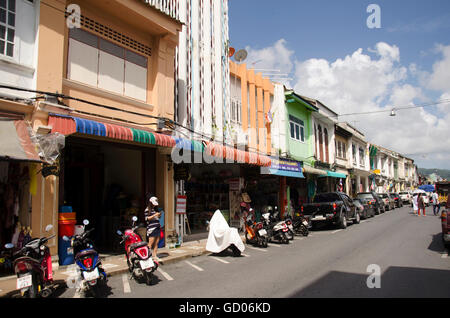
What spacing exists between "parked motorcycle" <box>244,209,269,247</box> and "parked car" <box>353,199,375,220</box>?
1046 centimetres

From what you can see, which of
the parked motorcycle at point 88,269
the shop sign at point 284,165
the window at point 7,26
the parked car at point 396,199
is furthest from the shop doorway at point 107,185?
the parked car at point 396,199

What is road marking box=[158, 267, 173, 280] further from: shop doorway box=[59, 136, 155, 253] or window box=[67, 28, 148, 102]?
window box=[67, 28, 148, 102]

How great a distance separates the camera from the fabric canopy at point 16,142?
6.29 m

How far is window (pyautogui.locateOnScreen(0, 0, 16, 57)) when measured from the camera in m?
7.66

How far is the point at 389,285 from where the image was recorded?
6086 mm

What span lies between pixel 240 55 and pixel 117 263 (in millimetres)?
12796

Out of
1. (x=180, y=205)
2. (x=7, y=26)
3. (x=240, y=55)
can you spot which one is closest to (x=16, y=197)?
(x=7, y=26)

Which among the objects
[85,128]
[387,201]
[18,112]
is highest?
[18,112]

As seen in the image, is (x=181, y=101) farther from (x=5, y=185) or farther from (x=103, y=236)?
(x=5, y=185)

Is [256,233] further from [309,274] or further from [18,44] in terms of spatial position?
[18,44]

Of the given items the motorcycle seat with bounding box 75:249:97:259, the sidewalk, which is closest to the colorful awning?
the motorcycle seat with bounding box 75:249:97:259

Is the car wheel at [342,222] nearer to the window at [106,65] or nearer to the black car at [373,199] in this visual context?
the black car at [373,199]

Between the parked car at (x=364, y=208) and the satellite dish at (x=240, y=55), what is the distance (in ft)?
36.9
